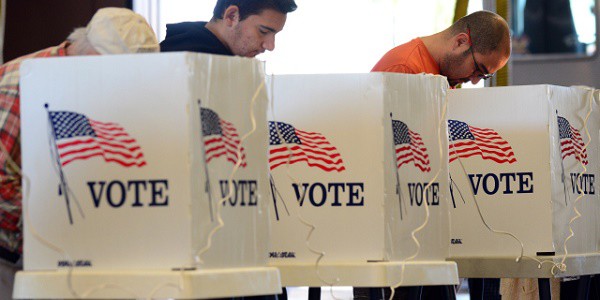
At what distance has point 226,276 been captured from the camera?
185 centimetres

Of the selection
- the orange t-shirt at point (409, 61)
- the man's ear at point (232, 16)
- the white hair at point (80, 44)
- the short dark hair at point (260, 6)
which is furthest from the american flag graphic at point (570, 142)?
the white hair at point (80, 44)

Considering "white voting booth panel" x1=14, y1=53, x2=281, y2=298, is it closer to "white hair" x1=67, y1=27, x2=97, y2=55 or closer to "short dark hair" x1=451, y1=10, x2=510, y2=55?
"white hair" x1=67, y1=27, x2=97, y2=55

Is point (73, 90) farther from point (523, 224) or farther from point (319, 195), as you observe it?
point (523, 224)

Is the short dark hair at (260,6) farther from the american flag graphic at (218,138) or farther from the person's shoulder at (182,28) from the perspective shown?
the american flag graphic at (218,138)

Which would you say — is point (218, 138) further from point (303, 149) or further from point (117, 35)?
point (303, 149)

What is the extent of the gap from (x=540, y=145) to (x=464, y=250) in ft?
1.09

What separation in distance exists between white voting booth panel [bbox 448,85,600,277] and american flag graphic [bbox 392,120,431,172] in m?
0.50

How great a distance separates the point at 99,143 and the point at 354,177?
2.22 feet

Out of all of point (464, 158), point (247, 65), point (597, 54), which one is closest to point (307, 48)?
point (597, 54)

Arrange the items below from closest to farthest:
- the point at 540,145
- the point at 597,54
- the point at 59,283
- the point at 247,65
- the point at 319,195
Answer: the point at 59,283 → the point at 247,65 → the point at 319,195 → the point at 540,145 → the point at 597,54

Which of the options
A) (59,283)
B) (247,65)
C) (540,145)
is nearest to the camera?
(59,283)

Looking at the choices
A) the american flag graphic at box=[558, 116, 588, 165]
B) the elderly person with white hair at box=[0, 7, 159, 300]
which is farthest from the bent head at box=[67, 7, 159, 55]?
the american flag graphic at box=[558, 116, 588, 165]

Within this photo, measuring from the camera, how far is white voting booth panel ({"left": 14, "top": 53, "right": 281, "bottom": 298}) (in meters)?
1.82

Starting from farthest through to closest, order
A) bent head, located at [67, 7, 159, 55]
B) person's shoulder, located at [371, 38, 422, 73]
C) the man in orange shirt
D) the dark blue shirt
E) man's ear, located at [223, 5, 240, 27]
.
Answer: the man in orange shirt
person's shoulder, located at [371, 38, 422, 73]
man's ear, located at [223, 5, 240, 27]
the dark blue shirt
bent head, located at [67, 7, 159, 55]
